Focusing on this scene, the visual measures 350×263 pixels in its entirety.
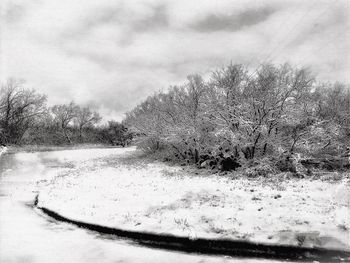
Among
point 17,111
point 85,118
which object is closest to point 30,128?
point 17,111

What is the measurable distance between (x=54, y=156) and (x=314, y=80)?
25.0 m

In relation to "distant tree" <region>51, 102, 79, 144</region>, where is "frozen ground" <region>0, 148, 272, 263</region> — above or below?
below

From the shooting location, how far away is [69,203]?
1298 cm

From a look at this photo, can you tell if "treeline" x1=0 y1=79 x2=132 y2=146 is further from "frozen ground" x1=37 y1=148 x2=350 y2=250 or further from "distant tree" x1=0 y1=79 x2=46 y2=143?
"frozen ground" x1=37 y1=148 x2=350 y2=250

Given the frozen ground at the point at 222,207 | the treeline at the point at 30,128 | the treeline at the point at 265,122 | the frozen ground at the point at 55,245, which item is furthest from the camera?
the treeline at the point at 30,128

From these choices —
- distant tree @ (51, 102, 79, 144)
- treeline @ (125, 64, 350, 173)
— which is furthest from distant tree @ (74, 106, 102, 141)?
treeline @ (125, 64, 350, 173)

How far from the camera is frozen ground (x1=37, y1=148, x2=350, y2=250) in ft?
29.3

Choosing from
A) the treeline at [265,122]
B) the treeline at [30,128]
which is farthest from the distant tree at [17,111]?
the treeline at [265,122]

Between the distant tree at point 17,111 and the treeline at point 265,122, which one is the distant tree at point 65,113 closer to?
the distant tree at point 17,111

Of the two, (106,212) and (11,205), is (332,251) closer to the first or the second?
(106,212)

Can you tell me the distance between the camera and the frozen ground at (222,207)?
29.3 ft

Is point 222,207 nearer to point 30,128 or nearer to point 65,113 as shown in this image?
point 30,128

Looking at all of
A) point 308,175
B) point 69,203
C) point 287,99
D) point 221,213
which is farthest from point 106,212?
point 287,99

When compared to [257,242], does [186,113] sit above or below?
above
